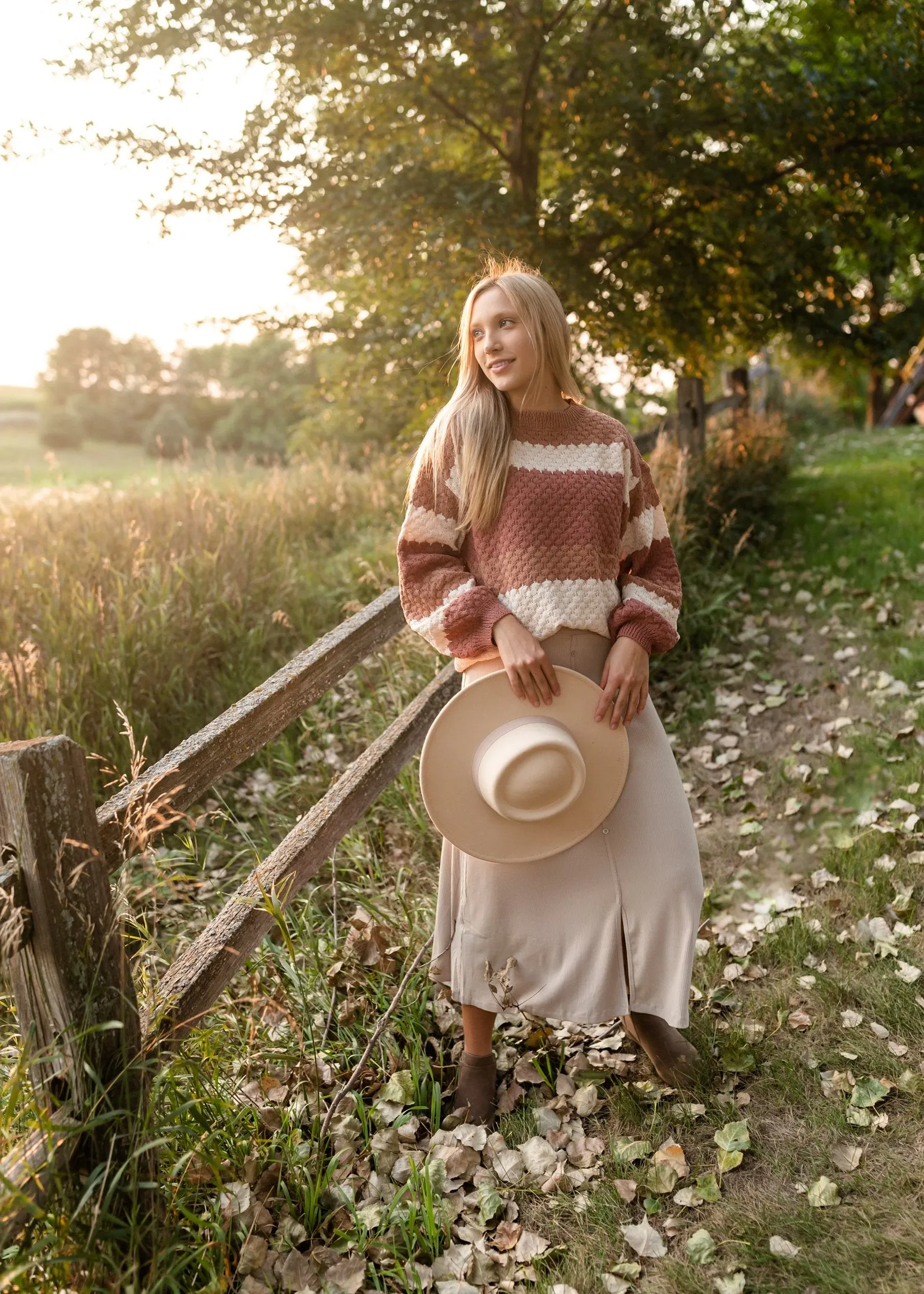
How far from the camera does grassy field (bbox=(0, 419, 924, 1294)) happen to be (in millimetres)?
2109

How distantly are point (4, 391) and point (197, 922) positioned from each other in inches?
1579

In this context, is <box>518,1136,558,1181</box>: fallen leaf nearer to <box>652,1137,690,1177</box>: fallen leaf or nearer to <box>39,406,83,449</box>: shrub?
<box>652,1137,690,1177</box>: fallen leaf

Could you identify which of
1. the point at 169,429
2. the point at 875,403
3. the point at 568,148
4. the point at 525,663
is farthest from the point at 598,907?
the point at 169,429

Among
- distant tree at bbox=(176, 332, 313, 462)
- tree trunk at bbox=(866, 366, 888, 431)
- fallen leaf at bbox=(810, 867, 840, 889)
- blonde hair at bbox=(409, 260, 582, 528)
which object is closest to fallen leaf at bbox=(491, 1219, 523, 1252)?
blonde hair at bbox=(409, 260, 582, 528)

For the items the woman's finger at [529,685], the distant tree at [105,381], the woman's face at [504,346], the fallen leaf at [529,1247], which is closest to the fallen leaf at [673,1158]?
the fallen leaf at [529,1247]

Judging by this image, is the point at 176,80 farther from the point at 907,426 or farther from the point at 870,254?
the point at 907,426

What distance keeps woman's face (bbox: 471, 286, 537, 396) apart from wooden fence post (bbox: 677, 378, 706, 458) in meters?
6.01

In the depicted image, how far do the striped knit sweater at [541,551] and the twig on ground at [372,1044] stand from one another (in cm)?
108

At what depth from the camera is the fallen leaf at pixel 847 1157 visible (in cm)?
238

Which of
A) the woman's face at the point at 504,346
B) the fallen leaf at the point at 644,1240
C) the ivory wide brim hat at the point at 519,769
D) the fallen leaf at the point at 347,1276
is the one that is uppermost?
the woman's face at the point at 504,346

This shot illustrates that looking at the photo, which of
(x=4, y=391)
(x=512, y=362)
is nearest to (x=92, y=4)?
(x=512, y=362)

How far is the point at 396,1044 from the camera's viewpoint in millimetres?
2881

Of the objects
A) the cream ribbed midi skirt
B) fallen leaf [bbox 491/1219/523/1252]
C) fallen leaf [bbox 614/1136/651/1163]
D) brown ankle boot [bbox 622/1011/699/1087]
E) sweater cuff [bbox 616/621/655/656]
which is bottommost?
fallen leaf [bbox 491/1219/523/1252]

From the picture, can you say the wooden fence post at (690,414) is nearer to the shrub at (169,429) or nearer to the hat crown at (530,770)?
the hat crown at (530,770)
